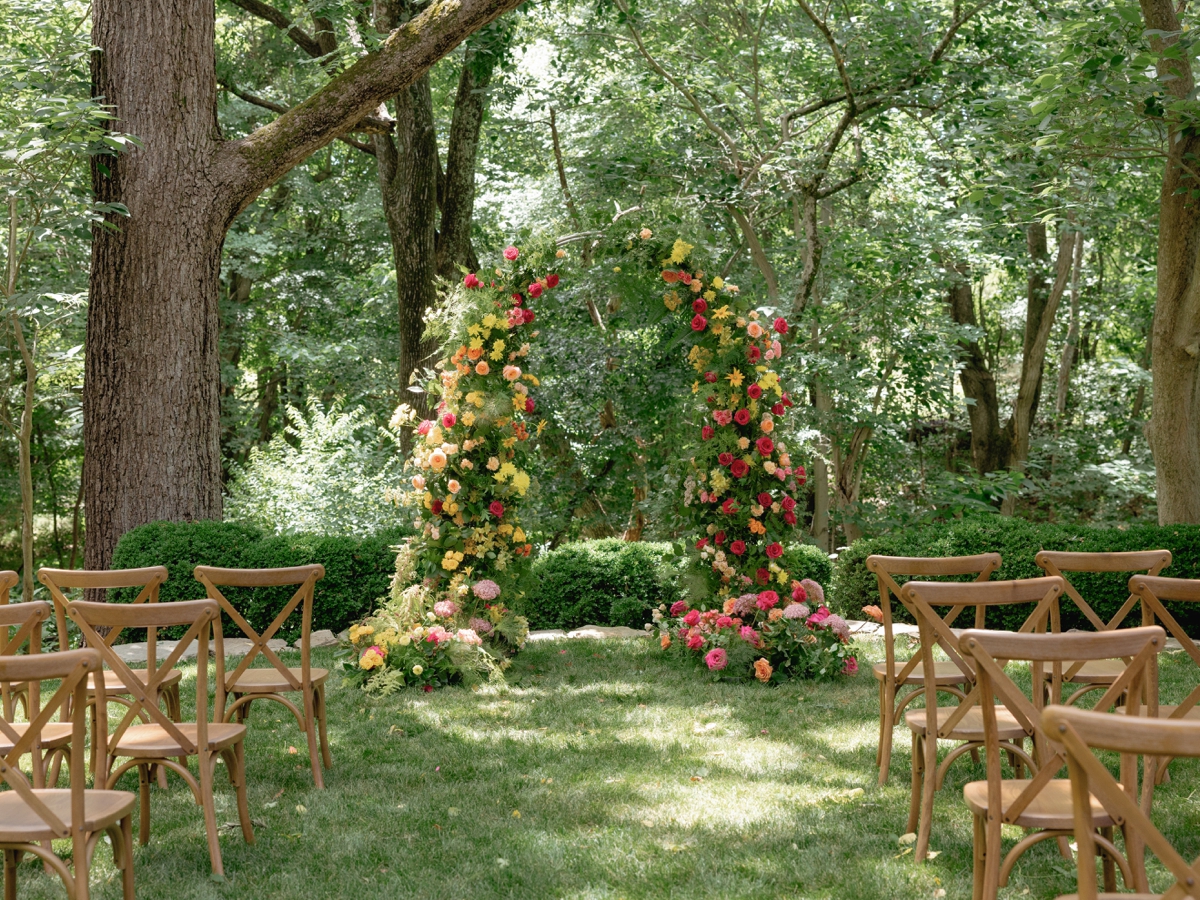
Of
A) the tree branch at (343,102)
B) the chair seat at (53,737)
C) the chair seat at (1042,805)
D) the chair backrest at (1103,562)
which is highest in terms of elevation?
the tree branch at (343,102)

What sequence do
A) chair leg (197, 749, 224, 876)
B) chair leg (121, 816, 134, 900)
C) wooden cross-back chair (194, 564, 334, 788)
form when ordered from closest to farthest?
chair leg (121, 816, 134, 900) < chair leg (197, 749, 224, 876) < wooden cross-back chair (194, 564, 334, 788)

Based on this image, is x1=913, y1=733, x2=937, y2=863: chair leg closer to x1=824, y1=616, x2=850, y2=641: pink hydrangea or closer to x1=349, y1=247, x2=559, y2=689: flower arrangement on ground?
x1=824, y1=616, x2=850, y2=641: pink hydrangea

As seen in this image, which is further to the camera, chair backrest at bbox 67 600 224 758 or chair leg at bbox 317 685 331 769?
chair leg at bbox 317 685 331 769

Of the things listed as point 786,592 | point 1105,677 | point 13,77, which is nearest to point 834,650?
point 786,592

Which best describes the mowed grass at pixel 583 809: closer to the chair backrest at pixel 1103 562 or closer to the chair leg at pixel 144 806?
the chair leg at pixel 144 806

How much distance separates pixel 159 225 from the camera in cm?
793

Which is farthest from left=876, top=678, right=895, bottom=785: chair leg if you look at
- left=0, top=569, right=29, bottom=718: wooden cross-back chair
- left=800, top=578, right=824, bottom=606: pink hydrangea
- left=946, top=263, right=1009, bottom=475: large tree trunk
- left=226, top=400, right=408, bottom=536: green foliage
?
left=946, top=263, right=1009, bottom=475: large tree trunk

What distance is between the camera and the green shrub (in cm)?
758

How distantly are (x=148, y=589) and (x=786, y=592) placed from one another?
165 inches

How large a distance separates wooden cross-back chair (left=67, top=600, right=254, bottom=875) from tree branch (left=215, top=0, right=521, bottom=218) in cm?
532

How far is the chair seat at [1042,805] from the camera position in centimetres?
274

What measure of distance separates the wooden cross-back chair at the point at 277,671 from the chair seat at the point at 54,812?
104 centimetres

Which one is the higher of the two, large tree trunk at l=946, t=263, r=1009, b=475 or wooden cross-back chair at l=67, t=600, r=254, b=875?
large tree trunk at l=946, t=263, r=1009, b=475

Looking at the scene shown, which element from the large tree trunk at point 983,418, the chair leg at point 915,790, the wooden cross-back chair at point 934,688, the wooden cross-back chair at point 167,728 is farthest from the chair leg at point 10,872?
the large tree trunk at point 983,418
